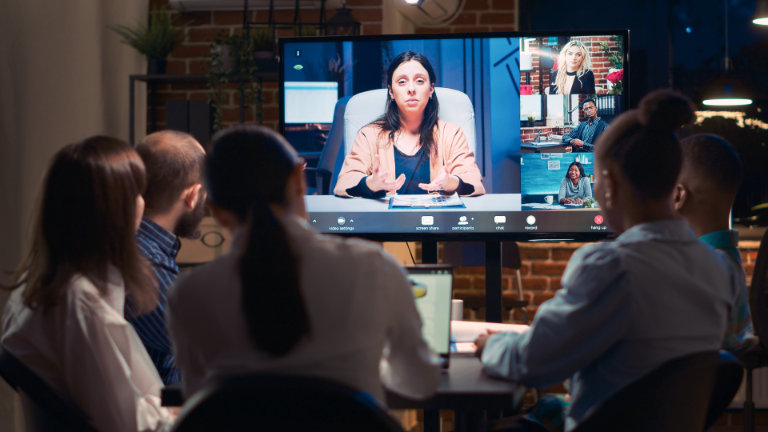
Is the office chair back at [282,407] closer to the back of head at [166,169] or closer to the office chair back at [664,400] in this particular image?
the office chair back at [664,400]

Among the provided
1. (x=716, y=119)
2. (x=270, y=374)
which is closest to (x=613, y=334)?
(x=270, y=374)

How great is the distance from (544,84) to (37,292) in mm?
1611

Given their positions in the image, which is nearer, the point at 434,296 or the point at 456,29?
the point at 434,296

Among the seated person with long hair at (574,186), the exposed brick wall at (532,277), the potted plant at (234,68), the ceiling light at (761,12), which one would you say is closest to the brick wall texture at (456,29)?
the exposed brick wall at (532,277)

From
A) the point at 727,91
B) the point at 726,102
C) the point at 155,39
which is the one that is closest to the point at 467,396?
the point at 155,39

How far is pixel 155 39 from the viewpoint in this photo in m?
3.51

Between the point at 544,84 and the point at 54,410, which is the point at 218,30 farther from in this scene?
the point at 54,410

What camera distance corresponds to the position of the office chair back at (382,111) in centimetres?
237

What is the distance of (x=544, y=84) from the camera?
236 centimetres

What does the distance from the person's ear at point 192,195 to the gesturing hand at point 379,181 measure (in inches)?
22.0

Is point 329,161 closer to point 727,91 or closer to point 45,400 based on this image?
point 45,400

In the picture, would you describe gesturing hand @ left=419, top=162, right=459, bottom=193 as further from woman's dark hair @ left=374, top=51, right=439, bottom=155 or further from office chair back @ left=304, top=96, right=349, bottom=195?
office chair back @ left=304, top=96, right=349, bottom=195

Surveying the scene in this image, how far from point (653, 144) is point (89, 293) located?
112 cm

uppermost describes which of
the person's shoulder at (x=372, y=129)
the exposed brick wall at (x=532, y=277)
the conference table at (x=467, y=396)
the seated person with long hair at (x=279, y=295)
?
the person's shoulder at (x=372, y=129)
